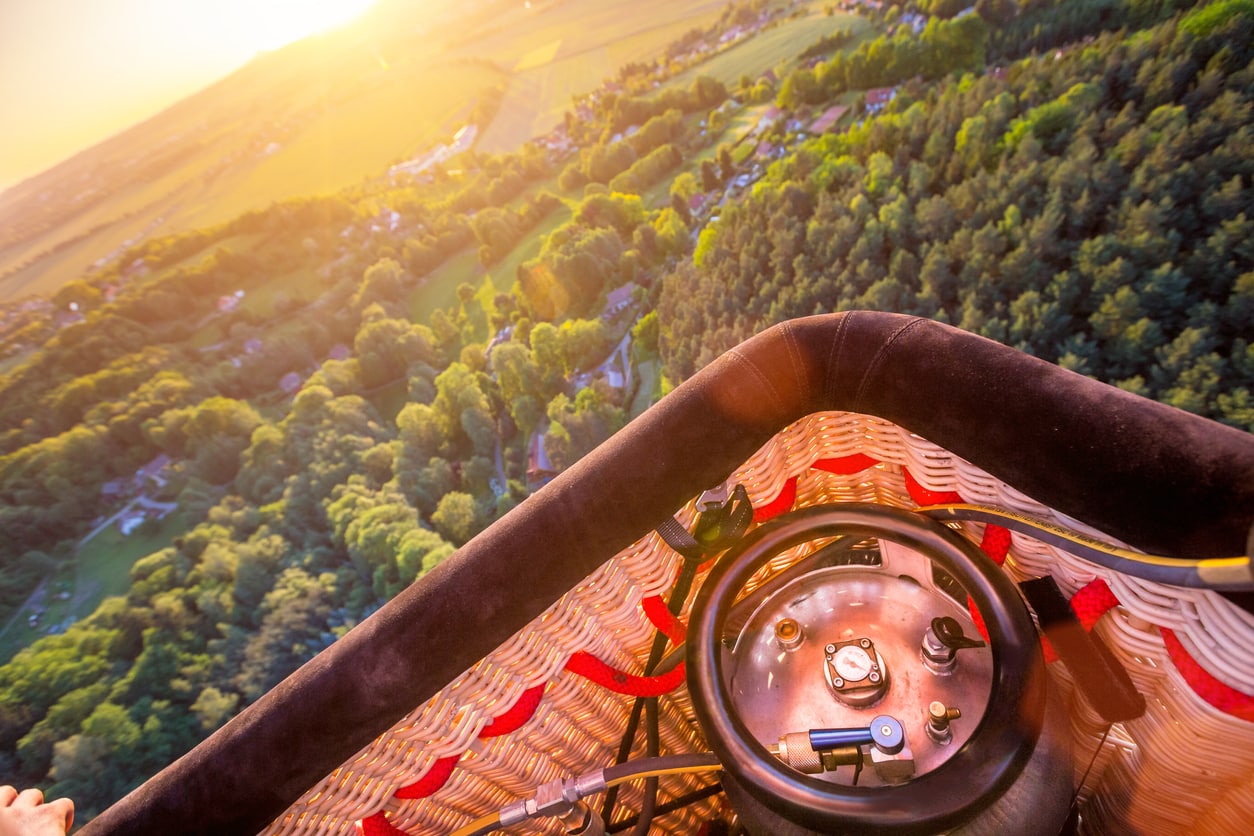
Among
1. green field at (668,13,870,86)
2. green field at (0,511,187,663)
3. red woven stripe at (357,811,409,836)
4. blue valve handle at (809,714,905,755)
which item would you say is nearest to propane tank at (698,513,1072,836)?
blue valve handle at (809,714,905,755)

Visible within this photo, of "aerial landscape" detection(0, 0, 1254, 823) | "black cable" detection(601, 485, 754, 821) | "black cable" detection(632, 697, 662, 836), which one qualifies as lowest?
"aerial landscape" detection(0, 0, 1254, 823)

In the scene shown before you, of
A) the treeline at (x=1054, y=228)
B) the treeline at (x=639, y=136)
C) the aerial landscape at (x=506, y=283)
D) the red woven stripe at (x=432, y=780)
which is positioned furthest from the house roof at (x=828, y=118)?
the red woven stripe at (x=432, y=780)

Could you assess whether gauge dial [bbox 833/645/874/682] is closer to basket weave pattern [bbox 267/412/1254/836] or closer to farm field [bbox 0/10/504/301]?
basket weave pattern [bbox 267/412/1254/836]

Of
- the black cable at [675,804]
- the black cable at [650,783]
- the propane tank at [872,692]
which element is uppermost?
the propane tank at [872,692]

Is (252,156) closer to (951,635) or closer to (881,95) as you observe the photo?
(881,95)

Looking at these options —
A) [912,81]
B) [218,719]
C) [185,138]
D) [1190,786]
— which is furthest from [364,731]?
[185,138]

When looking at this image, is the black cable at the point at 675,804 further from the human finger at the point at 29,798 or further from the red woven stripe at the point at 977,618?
the human finger at the point at 29,798
